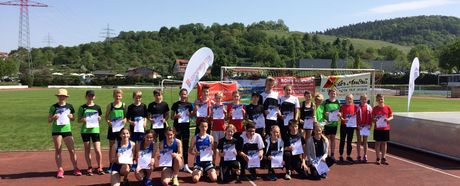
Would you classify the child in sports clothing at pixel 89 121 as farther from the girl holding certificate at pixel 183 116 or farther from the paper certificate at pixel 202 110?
the paper certificate at pixel 202 110

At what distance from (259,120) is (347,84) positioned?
654cm

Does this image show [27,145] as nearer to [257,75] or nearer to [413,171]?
[257,75]

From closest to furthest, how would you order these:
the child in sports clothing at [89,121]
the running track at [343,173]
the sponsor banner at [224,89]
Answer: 1. the running track at [343,173]
2. the child in sports clothing at [89,121]
3. the sponsor banner at [224,89]

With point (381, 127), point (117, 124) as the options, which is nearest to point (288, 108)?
point (381, 127)

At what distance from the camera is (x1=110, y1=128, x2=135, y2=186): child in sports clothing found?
7.68m

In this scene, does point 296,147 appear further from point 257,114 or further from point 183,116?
point 183,116

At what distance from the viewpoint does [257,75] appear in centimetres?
1403

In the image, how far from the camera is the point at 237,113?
9141 mm

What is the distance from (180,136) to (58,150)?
245 centimetres

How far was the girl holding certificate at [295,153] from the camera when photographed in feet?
28.5

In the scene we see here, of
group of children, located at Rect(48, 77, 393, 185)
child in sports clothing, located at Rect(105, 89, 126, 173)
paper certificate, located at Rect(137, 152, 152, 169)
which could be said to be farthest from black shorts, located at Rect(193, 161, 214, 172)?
child in sports clothing, located at Rect(105, 89, 126, 173)

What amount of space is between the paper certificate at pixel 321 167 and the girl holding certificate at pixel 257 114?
49.3 inches

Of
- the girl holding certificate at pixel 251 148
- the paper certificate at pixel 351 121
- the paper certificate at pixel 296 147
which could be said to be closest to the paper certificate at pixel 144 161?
the girl holding certificate at pixel 251 148

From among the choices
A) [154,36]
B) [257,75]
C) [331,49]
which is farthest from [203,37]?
[257,75]
